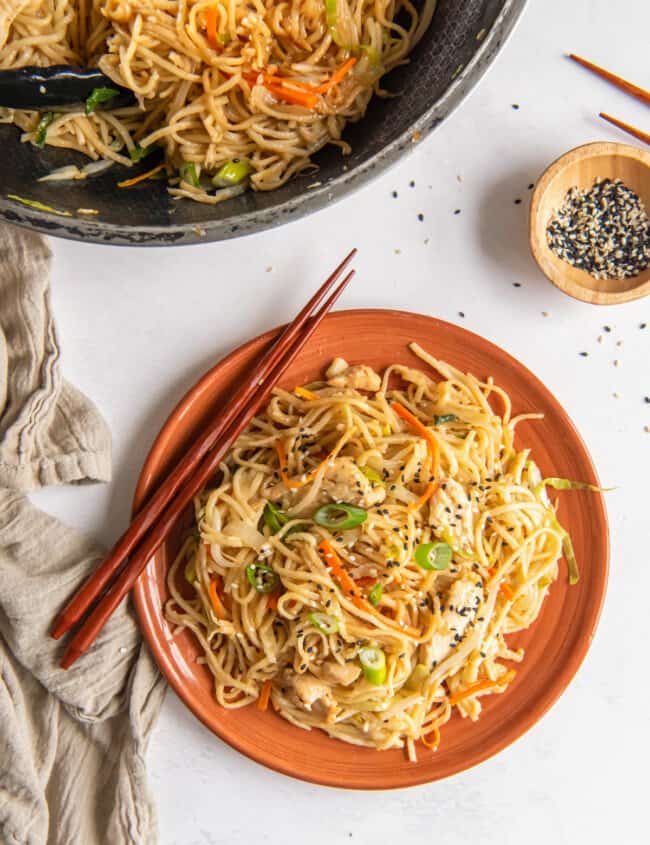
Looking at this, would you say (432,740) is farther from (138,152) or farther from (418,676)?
(138,152)

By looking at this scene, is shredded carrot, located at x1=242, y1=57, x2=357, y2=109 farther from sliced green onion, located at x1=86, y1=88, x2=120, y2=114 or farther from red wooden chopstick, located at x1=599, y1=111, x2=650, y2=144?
red wooden chopstick, located at x1=599, y1=111, x2=650, y2=144

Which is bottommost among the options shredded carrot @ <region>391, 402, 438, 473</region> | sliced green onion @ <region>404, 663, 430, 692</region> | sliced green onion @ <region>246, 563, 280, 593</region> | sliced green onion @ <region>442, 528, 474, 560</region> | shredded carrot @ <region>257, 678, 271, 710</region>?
shredded carrot @ <region>257, 678, 271, 710</region>

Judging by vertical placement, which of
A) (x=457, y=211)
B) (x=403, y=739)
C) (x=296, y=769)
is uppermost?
(x=457, y=211)

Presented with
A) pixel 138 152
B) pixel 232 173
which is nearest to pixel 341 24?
pixel 232 173

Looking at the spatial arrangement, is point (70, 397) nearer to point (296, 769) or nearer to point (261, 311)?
point (261, 311)

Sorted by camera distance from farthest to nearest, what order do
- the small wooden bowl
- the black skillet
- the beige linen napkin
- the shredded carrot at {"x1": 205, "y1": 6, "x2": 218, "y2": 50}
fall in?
the small wooden bowl, the beige linen napkin, the shredded carrot at {"x1": 205, "y1": 6, "x2": 218, "y2": 50}, the black skillet

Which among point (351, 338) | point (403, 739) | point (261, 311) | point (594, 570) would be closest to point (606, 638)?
point (594, 570)

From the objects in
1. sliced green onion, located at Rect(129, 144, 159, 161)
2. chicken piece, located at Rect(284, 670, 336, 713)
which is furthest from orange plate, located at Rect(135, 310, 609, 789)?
sliced green onion, located at Rect(129, 144, 159, 161)
